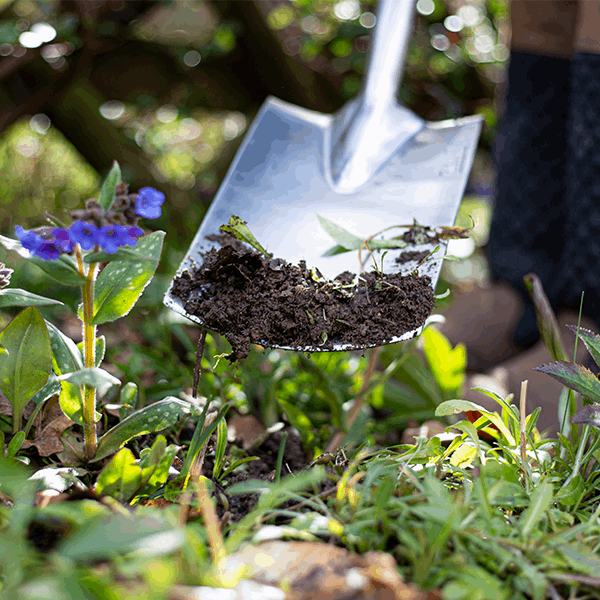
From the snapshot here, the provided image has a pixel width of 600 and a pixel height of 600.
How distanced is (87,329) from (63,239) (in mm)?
152

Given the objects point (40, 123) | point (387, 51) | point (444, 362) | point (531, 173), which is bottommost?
point (444, 362)

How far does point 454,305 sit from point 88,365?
4.39 feet

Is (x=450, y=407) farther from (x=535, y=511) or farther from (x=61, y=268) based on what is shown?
(x=61, y=268)

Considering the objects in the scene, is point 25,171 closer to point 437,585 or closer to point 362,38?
point 362,38

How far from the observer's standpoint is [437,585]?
529 millimetres

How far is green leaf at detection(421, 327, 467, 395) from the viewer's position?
1.29 m

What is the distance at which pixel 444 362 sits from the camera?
1.31 m

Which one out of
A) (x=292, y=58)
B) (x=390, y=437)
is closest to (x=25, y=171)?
(x=292, y=58)

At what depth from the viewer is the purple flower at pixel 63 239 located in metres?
0.61

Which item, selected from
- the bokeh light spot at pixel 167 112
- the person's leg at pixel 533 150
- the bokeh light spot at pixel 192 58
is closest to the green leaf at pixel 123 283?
the person's leg at pixel 533 150

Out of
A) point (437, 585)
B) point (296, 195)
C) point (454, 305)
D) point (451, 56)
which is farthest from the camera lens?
point (451, 56)

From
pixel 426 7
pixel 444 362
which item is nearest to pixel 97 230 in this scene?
pixel 444 362

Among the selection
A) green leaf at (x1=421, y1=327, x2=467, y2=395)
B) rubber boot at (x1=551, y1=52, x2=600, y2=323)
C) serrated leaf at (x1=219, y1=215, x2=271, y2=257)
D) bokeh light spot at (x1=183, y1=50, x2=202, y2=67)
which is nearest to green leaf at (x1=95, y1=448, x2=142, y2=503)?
serrated leaf at (x1=219, y1=215, x2=271, y2=257)

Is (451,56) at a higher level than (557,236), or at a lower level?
higher
